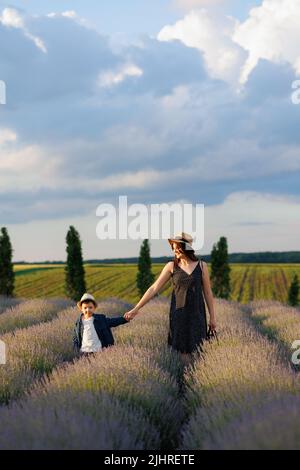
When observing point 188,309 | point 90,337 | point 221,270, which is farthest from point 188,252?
point 221,270

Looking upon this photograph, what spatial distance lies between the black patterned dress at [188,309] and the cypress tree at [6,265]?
30168 mm

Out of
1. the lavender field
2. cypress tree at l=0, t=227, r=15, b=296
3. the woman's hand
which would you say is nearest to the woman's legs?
the lavender field

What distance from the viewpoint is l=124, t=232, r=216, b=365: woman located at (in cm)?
575

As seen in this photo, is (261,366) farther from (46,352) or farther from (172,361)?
(46,352)

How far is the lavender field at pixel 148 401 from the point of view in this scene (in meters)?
2.89

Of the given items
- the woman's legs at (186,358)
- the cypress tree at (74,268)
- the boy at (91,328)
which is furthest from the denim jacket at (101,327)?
the cypress tree at (74,268)

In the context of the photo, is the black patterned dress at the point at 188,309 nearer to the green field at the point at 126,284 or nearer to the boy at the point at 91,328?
the boy at the point at 91,328

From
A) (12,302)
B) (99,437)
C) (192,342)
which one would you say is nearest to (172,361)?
(192,342)

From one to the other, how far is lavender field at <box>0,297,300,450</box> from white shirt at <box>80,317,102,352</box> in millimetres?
444

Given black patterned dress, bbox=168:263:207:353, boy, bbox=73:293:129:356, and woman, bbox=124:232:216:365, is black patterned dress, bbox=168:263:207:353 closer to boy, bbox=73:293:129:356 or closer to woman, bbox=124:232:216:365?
woman, bbox=124:232:216:365

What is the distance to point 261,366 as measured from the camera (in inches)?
185

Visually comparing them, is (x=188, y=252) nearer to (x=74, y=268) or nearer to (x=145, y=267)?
(x=74, y=268)
